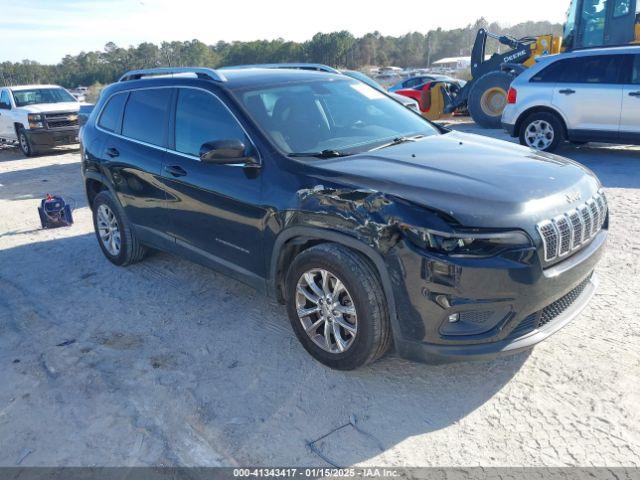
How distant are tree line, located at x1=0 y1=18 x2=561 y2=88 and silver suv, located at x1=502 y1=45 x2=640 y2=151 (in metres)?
50.1

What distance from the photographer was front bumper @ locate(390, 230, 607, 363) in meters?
2.81

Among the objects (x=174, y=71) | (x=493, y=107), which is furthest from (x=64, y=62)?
(x=174, y=71)

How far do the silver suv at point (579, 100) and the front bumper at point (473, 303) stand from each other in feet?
23.1

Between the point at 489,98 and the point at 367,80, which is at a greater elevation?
the point at 367,80

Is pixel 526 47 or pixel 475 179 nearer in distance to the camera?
pixel 475 179

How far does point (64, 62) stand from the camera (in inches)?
3679

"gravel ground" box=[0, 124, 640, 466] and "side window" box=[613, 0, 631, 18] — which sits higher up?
"side window" box=[613, 0, 631, 18]

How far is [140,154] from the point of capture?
482 centimetres

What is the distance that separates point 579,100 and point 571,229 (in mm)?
7159

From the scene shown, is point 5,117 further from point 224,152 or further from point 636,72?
point 636,72

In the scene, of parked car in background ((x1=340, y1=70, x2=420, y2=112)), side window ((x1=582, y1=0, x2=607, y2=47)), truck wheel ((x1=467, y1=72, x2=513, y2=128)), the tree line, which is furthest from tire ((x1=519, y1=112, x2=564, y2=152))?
the tree line

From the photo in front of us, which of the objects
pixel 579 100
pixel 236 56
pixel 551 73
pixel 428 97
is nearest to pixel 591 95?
pixel 579 100

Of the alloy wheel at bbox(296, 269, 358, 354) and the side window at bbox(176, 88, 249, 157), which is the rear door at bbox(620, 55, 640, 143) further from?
the alloy wheel at bbox(296, 269, 358, 354)

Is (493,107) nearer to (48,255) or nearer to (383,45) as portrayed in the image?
(48,255)
